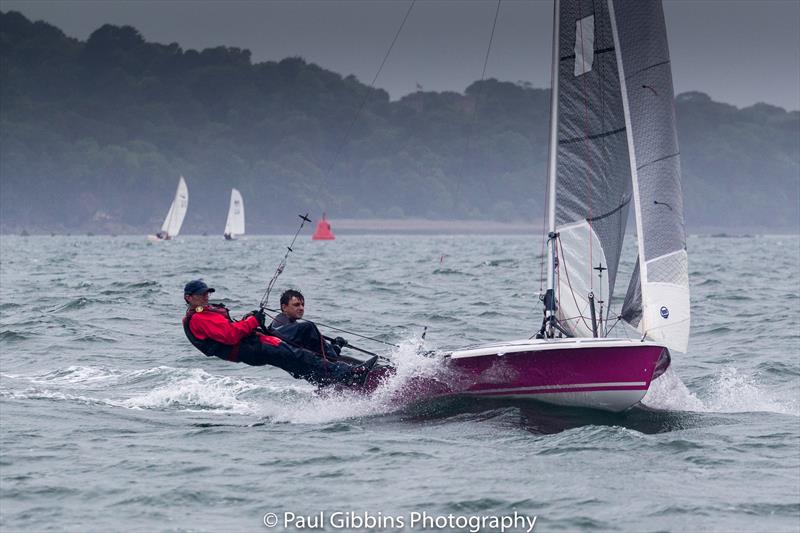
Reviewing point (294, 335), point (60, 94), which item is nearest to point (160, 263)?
point (294, 335)

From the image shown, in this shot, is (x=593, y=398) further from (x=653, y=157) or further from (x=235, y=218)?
(x=235, y=218)

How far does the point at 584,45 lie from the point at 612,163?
3.69 ft

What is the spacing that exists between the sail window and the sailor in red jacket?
3332 mm

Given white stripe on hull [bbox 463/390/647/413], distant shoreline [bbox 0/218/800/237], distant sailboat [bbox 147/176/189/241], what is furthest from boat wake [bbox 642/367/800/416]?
distant shoreline [bbox 0/218/800/237]

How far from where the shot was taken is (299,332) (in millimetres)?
10984

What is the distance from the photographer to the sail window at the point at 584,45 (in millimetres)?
11109

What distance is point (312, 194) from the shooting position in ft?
511

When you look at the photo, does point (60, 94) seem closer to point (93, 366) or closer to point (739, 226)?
point (739, 226)

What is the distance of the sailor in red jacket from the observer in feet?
34.4

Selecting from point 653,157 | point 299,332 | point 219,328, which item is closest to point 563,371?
point 653,157

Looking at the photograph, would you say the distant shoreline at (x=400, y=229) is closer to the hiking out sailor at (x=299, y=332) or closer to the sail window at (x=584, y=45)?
the hiking out sailor at (x=299, y=332)

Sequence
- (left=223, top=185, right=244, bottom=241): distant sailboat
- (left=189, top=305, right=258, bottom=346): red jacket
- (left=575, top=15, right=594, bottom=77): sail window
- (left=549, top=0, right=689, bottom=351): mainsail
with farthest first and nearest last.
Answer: (left=223, top=185, right=244, bottom=241): distant sailboat < (left=575, top=15, right=594, bottom=77): sail window < (left=549, top=0, right=689, bottom=351): mainsail < (left=189, top=305, right=258, bottom=346): red jacket

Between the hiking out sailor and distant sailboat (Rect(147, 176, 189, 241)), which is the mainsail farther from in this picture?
distant sailboat (Rect(147, 176, 189, 241))

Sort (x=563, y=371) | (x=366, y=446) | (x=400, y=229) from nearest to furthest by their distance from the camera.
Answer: (x=366, y=446)
(x=563, y=371)
(x=400, y=229)
